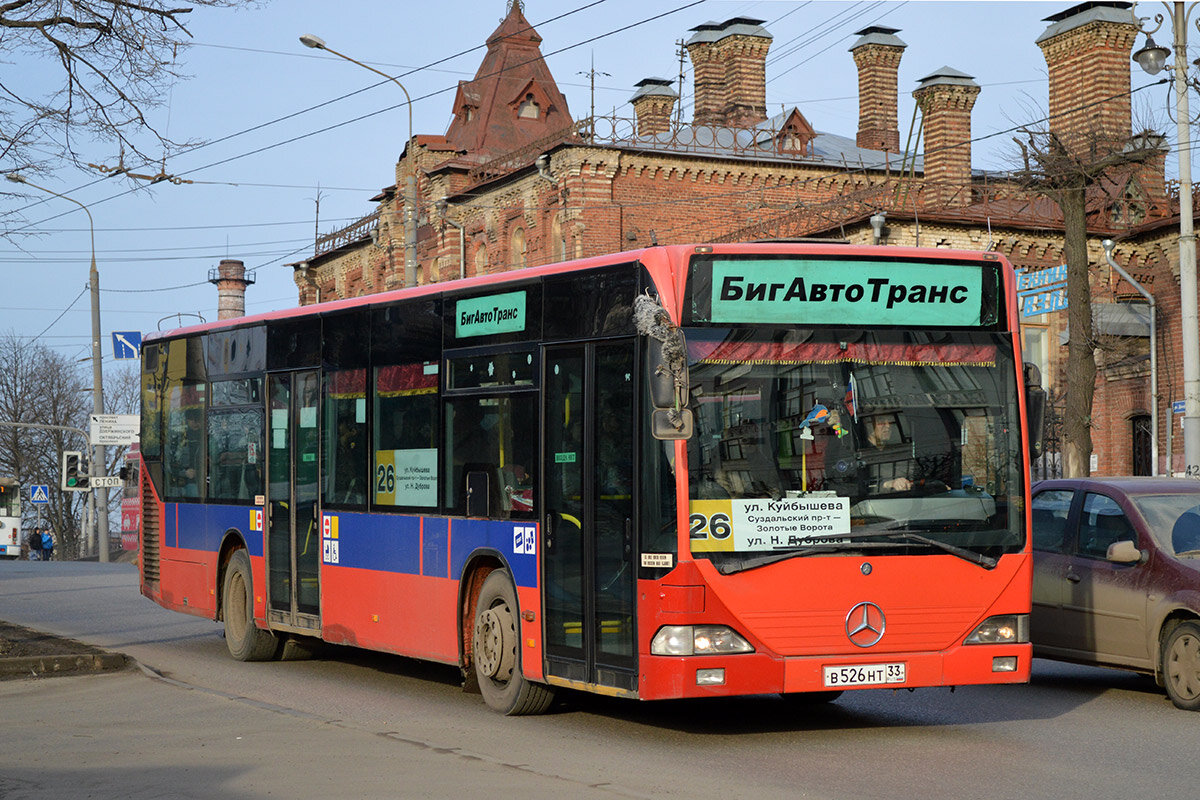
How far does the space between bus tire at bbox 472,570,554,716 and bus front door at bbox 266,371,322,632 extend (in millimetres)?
2908

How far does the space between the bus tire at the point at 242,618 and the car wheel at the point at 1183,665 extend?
793 cm

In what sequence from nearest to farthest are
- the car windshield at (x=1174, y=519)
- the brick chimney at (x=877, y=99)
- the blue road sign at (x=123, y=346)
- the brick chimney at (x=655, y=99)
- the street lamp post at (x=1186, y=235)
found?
1. the car windshield at (x=1174, y=519)
2. the street lamp post at (x=1186, y=235)
3. the blue road sign at (x=123, y=346)
4. the brick chimney at (x=877, y=99)
5. the brick chimney at (x=655, y=99)

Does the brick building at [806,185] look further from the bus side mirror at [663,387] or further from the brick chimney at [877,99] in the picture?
the bus side mirror at [663,387]

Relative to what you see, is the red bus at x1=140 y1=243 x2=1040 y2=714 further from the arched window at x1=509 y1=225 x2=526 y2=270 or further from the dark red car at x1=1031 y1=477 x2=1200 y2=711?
the arched window at x1=509 y1=225 x2=526 y2=270

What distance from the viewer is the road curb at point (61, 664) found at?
43.3 feet

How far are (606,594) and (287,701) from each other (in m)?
3.47

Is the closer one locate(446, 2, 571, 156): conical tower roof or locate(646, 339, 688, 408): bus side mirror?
locate(646, 339, 688, 408): bus side mirror

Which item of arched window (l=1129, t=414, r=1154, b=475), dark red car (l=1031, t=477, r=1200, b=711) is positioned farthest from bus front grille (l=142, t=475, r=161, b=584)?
arched window (l=1129, t=414, r=1154, b=475)

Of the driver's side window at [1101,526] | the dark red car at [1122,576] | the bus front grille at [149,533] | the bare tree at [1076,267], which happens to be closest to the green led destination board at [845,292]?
the dark red car at [1122,576]

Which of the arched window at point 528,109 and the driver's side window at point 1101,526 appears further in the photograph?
the arched window at point 528,109

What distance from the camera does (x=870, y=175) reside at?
51.9 m

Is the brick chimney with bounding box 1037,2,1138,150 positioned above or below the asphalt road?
above

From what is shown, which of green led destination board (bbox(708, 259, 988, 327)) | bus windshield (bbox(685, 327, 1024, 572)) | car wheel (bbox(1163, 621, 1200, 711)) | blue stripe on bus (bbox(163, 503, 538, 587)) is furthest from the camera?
car wheel (bbox(1163, 621, 1200, 711))

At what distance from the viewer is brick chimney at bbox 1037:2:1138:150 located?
133 feet
